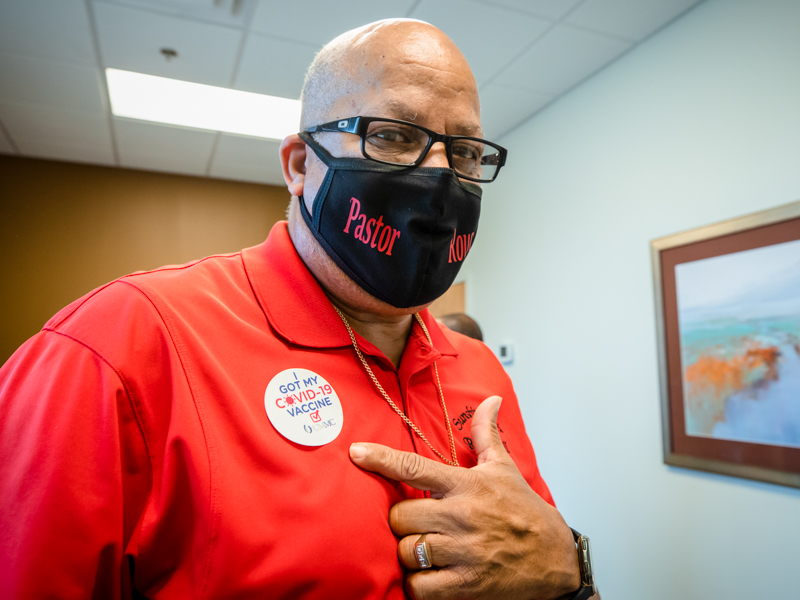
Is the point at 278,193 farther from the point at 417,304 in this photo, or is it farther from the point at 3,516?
the point at 3,516

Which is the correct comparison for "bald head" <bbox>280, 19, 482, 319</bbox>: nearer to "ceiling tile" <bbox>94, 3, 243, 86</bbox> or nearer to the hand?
the hand

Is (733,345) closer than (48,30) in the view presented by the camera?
Yes

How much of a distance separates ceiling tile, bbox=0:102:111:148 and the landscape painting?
10.8 feet

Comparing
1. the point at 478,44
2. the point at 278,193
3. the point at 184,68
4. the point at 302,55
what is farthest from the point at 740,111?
the point at 278,193

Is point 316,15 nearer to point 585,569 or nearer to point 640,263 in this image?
point 640,263

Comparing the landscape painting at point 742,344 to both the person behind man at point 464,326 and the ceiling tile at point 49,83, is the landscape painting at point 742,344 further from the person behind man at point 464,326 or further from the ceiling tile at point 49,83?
the ceiling tile at point 49,83

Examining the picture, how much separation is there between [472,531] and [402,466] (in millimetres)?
126

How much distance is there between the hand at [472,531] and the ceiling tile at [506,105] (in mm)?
2446

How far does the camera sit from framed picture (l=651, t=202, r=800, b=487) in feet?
5.46

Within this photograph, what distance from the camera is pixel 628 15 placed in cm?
214

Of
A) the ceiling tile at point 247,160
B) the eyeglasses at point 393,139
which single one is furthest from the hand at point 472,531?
Answer: the ceiling tile at point 247,160

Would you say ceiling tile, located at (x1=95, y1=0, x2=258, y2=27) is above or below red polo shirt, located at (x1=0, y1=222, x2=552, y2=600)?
above

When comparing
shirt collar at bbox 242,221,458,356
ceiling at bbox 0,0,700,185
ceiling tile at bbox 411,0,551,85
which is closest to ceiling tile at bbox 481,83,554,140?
ceiling at bbox 0,0,700,185

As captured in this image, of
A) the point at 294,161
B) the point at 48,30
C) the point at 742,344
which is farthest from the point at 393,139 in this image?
the point at 48,30
